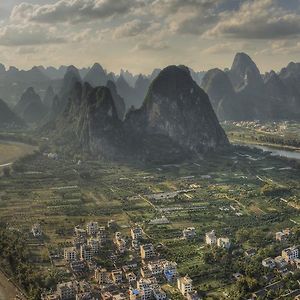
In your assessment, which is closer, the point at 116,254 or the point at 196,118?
the point at 116,254

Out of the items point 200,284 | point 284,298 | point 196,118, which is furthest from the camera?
point 196,118

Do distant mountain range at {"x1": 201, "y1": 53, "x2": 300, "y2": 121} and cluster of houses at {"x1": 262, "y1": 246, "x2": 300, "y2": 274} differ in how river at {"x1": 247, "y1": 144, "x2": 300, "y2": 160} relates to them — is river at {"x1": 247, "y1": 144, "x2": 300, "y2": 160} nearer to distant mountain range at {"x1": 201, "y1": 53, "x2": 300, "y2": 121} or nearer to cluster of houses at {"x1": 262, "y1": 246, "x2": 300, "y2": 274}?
distant mountain range at {"x1": 201, "y1": 53, "x2": 300, "y2": 121}

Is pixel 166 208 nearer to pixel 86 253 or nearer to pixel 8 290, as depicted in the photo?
pixel 86 253

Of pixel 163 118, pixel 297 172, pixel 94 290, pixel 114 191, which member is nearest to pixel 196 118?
pixel 163 118

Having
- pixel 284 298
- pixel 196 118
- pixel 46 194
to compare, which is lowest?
pixel 284 298

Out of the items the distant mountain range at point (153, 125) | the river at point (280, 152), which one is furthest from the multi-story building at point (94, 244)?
the river at point (280, 152)

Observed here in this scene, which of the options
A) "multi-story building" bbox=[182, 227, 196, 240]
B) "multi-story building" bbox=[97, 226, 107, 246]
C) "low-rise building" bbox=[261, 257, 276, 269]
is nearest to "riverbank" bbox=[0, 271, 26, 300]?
"multi-story building" bbox=[97, 226, 107, 246]

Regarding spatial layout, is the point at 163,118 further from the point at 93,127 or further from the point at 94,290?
the point at 94,290

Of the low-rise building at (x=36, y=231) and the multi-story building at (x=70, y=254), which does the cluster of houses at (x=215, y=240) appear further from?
the low-rise building at (x=36, y=231)
